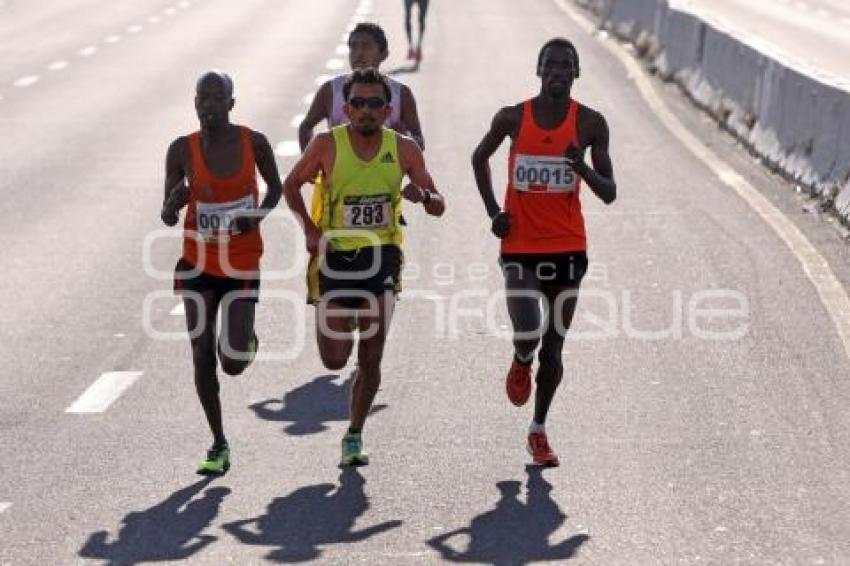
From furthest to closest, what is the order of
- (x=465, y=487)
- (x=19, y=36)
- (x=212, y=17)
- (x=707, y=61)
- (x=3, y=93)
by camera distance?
(x=212, y=17) < (x=19, y=36) < (x=3, y=93) < (x=707, y=61) < (x=465, y=487)

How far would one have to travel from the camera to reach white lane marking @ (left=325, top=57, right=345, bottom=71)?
30.5 m

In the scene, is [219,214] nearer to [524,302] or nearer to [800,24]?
[524,302]

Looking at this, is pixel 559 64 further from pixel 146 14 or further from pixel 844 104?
pixel 146 14

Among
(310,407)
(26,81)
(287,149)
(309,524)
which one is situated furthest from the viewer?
(26,81)

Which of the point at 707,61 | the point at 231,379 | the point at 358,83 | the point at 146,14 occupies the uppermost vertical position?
the point at 358,83

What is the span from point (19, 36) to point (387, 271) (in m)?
29.8

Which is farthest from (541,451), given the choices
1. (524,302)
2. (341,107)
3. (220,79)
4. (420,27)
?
(420,27)

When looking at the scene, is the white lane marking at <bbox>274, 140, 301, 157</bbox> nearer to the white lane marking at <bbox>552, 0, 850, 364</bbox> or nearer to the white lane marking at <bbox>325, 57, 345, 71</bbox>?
the white lane marking at <bbox>552, 0, 850, 364</bbox>

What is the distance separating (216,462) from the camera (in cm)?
898

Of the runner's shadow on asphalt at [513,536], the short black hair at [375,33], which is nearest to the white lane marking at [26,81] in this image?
the short black hair at [375,33]

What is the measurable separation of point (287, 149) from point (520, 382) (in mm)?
11402

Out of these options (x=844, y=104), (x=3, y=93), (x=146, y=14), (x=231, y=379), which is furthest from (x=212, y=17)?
(x=231, y=379)

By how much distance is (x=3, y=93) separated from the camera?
27516 millimetres

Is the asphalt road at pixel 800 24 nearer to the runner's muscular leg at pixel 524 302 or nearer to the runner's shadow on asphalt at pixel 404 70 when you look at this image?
the runner's shadow on asphalt at pixel 404 70
